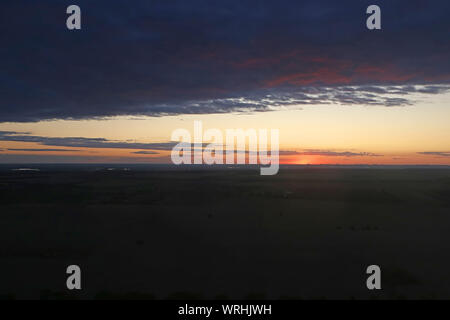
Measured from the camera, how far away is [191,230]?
25.9 m

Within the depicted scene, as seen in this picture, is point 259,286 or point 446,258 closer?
point 259,286

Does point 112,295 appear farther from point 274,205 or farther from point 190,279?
point 274,205

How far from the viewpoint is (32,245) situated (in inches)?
837

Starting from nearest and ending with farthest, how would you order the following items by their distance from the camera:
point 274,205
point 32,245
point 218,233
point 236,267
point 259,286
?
point 259,286 < point 236,267 < point 32,245 < point 218,233 < point 274,205

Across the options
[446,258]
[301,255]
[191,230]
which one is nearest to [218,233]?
[191,230]

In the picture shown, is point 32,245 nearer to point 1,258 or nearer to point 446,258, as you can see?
point 1,258
